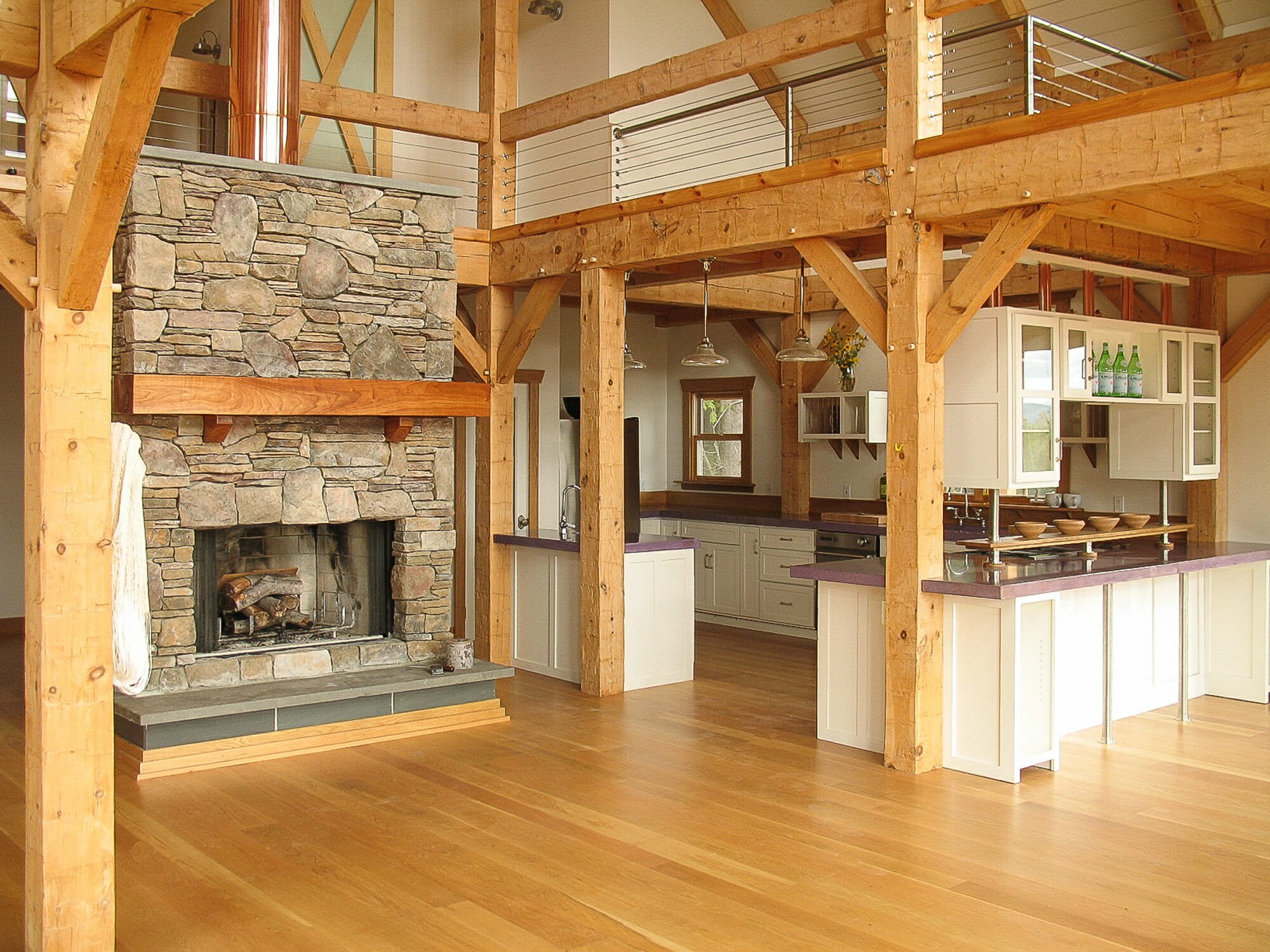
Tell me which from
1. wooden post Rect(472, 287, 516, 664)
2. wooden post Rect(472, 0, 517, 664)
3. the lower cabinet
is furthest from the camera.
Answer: the lower cabinet

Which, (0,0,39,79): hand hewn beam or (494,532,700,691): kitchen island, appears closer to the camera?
(0,0,39,79): hand hewn beam

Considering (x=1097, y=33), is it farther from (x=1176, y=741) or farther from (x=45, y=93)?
(x=45, y=93)

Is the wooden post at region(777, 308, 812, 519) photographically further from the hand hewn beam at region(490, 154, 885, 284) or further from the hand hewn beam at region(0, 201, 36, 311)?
the hand hewn beam at region(0, 201, 36, 311)

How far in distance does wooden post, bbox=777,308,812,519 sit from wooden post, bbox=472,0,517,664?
2.75 metres

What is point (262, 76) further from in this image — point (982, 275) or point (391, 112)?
point (982, 275)

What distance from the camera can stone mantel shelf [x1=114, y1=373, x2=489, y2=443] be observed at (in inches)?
223

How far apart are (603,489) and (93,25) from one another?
457 centimetres

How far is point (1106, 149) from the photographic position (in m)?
4.68

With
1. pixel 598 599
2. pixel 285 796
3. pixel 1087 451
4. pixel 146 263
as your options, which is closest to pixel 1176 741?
pixel 1087 451

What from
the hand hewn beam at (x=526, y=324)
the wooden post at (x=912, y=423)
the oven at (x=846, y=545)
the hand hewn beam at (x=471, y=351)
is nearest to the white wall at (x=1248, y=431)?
the oven at (x=846, y=545)

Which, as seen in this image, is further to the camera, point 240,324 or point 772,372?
point 772,372

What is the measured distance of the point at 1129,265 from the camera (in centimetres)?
691

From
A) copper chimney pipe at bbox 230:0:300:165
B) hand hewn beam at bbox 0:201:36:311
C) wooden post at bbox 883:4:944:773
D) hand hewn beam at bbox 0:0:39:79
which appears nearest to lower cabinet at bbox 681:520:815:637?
wooden post at bbox 883:4:944:773

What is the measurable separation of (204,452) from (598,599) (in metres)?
2.43
